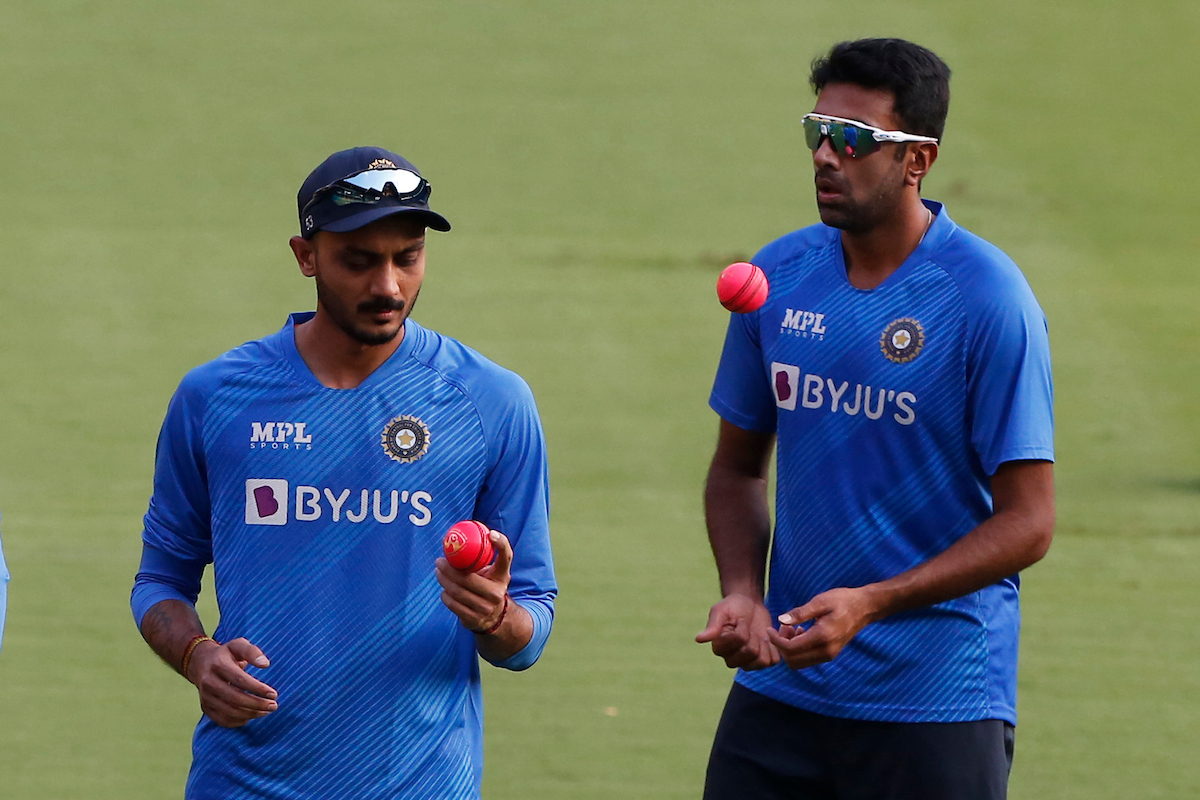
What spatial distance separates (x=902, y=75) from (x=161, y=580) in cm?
164

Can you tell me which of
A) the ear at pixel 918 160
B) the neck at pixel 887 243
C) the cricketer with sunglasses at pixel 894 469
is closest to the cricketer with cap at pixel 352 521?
the cricketer with sunglasses at pixel 894 469

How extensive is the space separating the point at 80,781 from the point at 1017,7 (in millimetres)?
9745

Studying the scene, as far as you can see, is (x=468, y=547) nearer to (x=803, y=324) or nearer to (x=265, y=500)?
(x=265, y=500)

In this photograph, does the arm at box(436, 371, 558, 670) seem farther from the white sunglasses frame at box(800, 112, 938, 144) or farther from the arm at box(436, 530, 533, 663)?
the white sunglasses frame at box(800, 112, 938, 144)

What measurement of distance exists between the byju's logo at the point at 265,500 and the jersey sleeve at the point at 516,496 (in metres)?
0.33

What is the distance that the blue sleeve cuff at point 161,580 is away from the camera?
9.89 ft

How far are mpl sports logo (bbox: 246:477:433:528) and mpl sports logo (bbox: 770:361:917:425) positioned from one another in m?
0.80

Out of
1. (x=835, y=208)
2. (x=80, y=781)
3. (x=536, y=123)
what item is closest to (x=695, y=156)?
(x=536, y=123)

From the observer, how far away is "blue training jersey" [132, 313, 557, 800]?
2869mm

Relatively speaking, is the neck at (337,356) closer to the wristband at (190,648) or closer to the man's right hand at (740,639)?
the wristband at (190,648)

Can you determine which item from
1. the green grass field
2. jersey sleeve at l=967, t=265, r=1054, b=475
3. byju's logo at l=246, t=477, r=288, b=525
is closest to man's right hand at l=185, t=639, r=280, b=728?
byju's logo at l=246, t=477, r=288, b=525

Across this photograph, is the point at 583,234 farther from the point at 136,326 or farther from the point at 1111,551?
the point at 1111,551

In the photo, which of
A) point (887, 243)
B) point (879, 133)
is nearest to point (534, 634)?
point (887, 243)

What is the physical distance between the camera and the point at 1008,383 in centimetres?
308
